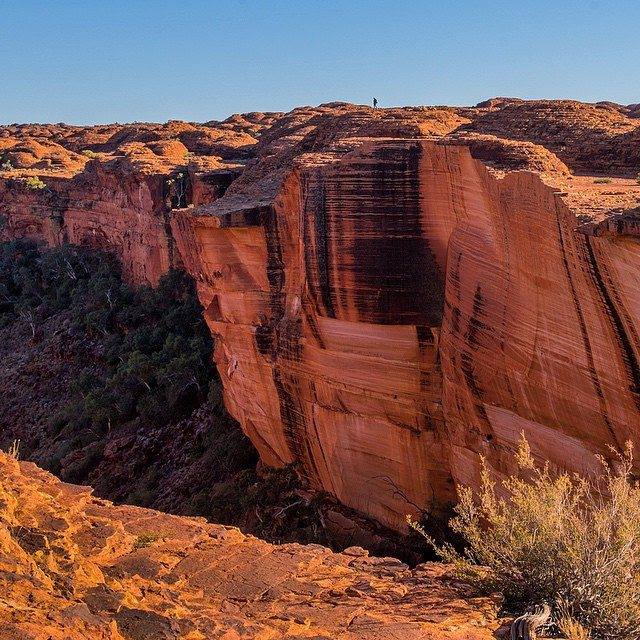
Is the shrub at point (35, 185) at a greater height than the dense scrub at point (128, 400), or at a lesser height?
greater

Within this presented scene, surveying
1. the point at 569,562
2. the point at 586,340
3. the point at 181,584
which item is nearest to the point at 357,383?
the point at 586,340

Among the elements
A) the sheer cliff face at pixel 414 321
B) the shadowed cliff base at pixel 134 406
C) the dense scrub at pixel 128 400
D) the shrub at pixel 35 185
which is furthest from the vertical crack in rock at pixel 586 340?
the shrub at pixel 35 185

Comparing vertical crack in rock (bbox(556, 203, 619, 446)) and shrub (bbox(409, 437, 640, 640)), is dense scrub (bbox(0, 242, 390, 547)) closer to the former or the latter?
vertical crack in rock (bbox(556, 203, 619, 446))

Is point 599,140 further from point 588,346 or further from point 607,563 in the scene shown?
point 607,563

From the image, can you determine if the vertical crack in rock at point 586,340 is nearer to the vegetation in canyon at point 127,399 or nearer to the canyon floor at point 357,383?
the canyon floor at point 357,383

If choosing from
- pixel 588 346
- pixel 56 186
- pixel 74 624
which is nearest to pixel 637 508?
pixel 588 346

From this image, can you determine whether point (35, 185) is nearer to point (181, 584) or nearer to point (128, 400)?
point (128, 400)
